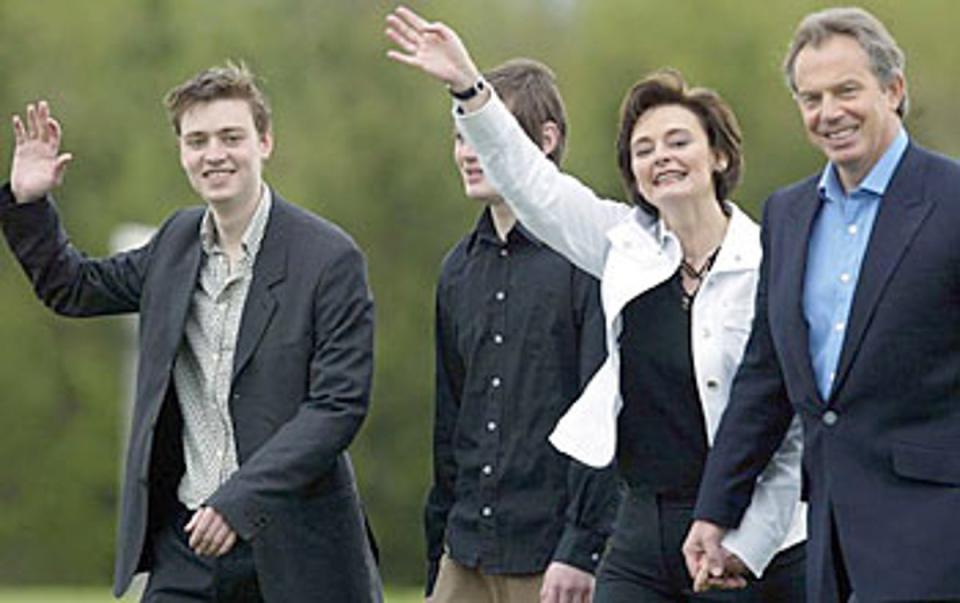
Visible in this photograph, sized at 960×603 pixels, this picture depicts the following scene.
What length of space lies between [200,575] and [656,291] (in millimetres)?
1503

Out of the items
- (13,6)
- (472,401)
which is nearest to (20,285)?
(13,6)

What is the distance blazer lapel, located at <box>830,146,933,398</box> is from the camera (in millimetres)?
6191

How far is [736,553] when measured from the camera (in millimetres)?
6691

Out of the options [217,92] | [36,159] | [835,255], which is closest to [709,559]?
[835,255]

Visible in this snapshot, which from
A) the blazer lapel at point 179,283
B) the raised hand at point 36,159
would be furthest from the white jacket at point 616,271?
the raised hand at point 36,159

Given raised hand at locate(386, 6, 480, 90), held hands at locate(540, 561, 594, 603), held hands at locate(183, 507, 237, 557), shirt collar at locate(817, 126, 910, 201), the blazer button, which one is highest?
raised hand at locate(386, 6, 480, 90)

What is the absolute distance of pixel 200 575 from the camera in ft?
24.7

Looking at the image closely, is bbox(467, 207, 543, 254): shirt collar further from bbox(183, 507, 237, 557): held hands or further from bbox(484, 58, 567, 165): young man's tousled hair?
bbox(183, 507, 237, 557): held hands

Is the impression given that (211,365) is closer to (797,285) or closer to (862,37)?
(797,285)

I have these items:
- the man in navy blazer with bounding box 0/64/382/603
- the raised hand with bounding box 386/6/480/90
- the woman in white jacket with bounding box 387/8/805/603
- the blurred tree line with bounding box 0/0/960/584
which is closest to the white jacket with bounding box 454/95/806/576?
the woman in white jacket with bounding box 387/8/805/603

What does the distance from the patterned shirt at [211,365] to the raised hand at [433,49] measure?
0.97 metres

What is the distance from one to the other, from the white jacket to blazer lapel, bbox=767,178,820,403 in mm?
523

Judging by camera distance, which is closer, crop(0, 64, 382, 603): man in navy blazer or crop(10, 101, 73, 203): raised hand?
crop(0, 64, 382, 603): man in navy blazer

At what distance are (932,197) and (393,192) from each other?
1410 inches
